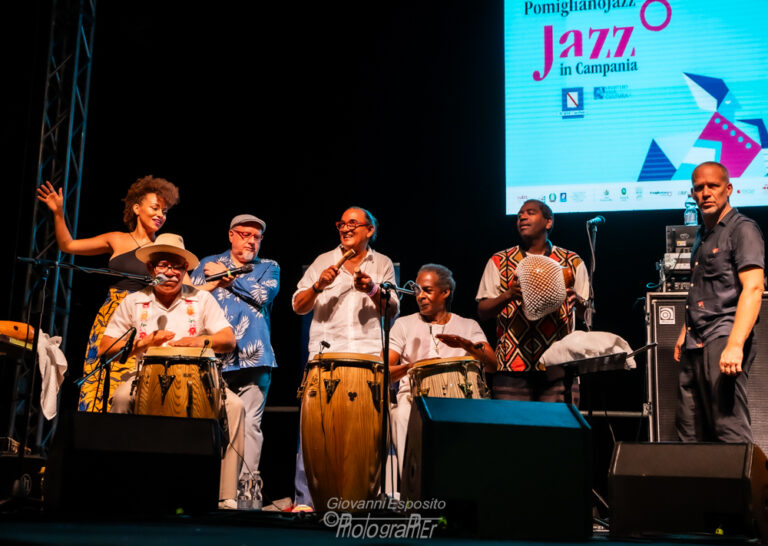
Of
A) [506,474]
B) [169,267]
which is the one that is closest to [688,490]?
[506,474]

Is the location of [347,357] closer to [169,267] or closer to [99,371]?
[169,267]

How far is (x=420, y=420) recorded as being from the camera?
2799 millimetres

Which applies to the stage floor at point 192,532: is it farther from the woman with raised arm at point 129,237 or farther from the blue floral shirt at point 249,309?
the woman with raised arm at point 129,237

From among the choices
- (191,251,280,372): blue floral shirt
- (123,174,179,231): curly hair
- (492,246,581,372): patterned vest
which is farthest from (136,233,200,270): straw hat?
(492,246,581,372): patterned vest

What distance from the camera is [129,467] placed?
2.97 m

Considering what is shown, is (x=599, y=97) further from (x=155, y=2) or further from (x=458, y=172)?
(x=155, y=2)

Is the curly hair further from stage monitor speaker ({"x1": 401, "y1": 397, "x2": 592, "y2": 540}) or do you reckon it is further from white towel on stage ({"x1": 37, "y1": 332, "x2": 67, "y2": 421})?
stage monitor speaker ({"x1": 401, "y1": 397, "x2": 592, "y2": 540})

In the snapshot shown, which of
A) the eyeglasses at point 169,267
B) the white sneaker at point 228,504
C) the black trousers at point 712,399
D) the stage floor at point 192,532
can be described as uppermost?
the eyeglasses at point 169,267

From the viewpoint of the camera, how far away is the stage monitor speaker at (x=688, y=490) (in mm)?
2859

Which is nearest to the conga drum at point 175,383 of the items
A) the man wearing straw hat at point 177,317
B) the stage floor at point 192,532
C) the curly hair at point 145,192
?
the man wearing straw hat at point 177,317

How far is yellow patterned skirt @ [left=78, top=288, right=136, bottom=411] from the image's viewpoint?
4.38 m

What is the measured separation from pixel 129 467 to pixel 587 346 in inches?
79.9

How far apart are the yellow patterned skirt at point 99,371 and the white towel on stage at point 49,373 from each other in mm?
468

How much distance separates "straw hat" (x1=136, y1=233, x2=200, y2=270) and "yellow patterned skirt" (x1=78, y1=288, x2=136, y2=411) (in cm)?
36
